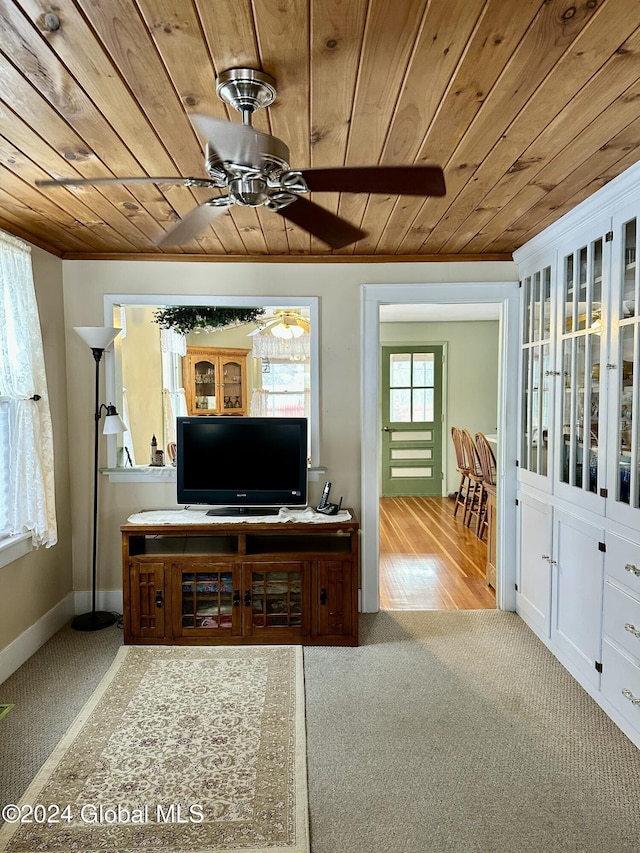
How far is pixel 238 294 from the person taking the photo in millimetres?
3818

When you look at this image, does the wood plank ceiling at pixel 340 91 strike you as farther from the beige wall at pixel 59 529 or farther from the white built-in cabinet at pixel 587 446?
the beige wall at pixel 59 529

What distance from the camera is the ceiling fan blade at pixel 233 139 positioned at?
138cm

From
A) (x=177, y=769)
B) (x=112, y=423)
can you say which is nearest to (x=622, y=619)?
(x=177, y=769)

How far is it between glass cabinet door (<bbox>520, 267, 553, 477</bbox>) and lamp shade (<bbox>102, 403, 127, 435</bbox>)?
2.59 m

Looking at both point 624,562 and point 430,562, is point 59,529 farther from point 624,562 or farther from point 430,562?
point 624,562

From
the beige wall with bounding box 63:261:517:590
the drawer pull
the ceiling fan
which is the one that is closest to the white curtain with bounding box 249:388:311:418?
the beige wall with bounding box 63:261:517:590

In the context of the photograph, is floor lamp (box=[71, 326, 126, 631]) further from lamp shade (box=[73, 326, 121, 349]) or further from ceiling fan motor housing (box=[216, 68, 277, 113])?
ceiling fan motor housing (box=[216, 68, 277, 113])

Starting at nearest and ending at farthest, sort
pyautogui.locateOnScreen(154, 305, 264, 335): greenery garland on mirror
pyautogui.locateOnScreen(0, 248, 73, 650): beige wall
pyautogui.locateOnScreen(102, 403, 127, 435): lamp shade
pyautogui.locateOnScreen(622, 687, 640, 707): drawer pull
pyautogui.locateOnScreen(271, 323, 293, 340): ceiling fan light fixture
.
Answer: pyautogui.locateOnScreen(622, 687, 640, 707): drawer pull → pyautogui.locateOnScreen(0, 248, 73, 650): beige wall → pyautogui.locateOnScreen(102, 403, 127, 435): lamp shade → pyautogui.locateOnScreen(154, 305, 264, 335): greenery garland on mirror → pyautogui.locateOnScreen(271, 323, 293, 340): ceiling fan light fixture

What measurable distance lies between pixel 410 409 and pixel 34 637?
5672mm

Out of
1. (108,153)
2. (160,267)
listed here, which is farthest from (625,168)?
(160,267)

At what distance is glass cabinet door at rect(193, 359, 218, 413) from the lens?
652 cm

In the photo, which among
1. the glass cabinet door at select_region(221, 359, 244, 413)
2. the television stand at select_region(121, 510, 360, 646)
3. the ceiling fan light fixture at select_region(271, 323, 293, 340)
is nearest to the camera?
the television stand at select_region(121, 510, 360, 646)

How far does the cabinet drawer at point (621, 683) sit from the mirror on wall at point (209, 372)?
128 inches

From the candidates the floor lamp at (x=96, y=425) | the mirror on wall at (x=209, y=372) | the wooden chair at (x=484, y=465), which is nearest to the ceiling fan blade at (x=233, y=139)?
the floor lamp at (x=96, y=425)
